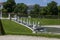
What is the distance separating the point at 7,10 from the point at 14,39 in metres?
Answer: 44.6

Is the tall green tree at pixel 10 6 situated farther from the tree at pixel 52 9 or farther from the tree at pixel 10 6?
the tree at pixel 52 9

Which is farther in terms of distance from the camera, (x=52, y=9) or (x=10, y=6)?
(x=10, y=6)

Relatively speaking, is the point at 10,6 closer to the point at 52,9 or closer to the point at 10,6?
the point at 10,6

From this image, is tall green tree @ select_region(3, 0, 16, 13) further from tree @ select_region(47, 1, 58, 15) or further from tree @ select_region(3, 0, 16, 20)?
tree @ select_region(47, 1, 58, 15)

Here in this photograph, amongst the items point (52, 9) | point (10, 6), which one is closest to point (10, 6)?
point (10, 6)

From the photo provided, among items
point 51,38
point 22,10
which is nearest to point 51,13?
point 22,10

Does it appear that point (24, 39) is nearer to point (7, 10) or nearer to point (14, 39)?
point (14, 39)

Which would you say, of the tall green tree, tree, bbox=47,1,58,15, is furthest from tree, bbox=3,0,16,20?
tree, bbox=47,1,58,15

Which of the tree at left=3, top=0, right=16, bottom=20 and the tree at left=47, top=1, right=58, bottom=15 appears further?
the tree at left=3, top=0, right=16, bottom=20

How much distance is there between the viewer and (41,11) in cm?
5116

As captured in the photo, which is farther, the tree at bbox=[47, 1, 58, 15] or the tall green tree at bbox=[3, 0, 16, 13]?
the tall green tree at bbox=[3, 0, 16, 13]

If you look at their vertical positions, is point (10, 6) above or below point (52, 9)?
above

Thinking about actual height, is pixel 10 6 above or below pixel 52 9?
above

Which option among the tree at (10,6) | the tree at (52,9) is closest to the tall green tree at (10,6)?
the tree at (10,6)
